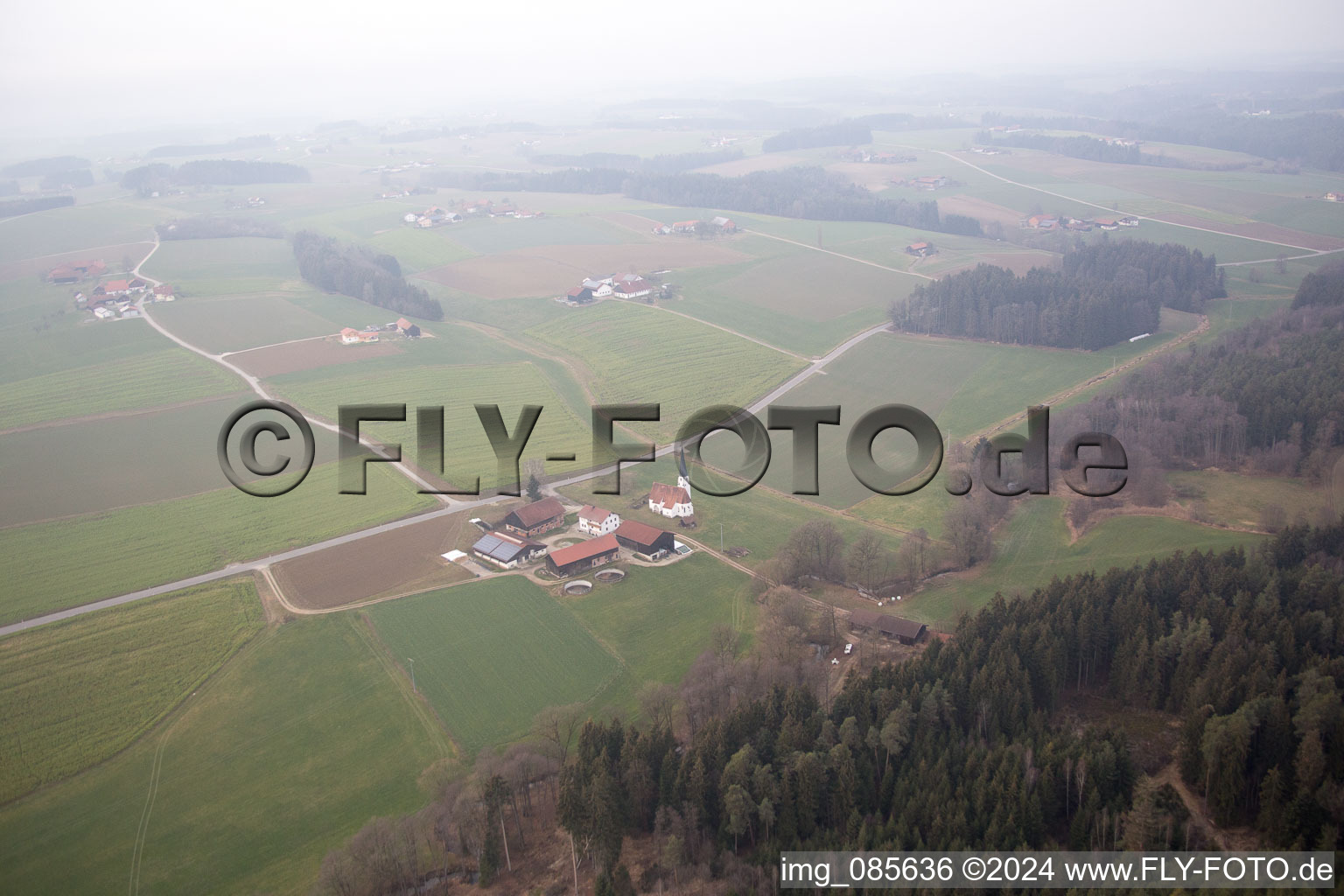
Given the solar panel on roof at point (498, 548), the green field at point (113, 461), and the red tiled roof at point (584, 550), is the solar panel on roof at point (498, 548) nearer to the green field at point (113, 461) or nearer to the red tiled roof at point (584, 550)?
the red tiled roof at point (584, 550)

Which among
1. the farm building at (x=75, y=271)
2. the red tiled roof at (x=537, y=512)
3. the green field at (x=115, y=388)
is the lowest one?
the red tiled roof at (x=537, y=512)

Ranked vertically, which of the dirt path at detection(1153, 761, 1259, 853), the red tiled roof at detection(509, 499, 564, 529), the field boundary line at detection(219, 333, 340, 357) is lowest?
the dirt path at detection(1153, 761, 1259, 853)

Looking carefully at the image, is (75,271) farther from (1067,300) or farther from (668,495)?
(1067,300)

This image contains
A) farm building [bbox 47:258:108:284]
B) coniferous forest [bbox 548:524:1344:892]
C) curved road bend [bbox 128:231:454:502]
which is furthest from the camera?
farm building [bbox 47:258:108:284]

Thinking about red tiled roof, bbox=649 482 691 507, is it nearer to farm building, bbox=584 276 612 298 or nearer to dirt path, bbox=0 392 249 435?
dirt path, bbox=0 392 249 435

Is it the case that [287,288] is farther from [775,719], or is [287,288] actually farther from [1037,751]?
[1037,751]

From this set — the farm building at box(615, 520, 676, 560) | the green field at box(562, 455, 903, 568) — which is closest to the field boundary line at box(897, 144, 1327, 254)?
the green field at box(562, 455, 903, 568)

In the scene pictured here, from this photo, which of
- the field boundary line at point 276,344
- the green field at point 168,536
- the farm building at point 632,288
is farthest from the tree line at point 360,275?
the green field at point 168,536

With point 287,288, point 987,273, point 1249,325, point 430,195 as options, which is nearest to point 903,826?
point 1249,325
